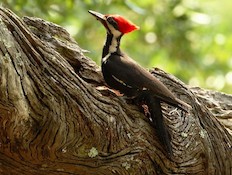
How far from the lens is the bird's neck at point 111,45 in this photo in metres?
3.65

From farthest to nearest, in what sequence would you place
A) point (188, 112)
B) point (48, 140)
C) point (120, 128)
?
1. point (188, 112)
2. point (120, 128)
3. point (48, 140)

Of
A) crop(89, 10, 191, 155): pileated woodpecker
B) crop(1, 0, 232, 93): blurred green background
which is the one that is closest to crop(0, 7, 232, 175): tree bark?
crop(89, 10, 191, 155): pileated woodpecker

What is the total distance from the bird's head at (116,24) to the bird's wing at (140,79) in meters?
0.20

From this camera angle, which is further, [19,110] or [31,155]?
[31,155]

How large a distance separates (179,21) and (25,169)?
149 inches

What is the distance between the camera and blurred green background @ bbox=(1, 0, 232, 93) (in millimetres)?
6652

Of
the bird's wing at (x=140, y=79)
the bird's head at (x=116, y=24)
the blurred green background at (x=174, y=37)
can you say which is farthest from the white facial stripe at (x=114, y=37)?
the blurred green background at (x=174, y=37)

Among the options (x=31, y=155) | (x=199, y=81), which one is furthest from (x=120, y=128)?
(x=199, y=81)

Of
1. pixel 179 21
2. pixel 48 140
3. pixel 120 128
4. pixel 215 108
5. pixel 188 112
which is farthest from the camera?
pixel 179 21

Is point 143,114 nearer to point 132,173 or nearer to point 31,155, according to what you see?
point 132,173

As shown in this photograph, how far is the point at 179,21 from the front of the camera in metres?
6.76

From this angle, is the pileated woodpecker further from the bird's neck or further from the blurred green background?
the blurred green background

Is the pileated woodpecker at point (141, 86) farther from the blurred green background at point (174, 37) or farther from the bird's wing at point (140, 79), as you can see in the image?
the blurred green background at point (174, 37)

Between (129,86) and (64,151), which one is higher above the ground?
(129,86)
